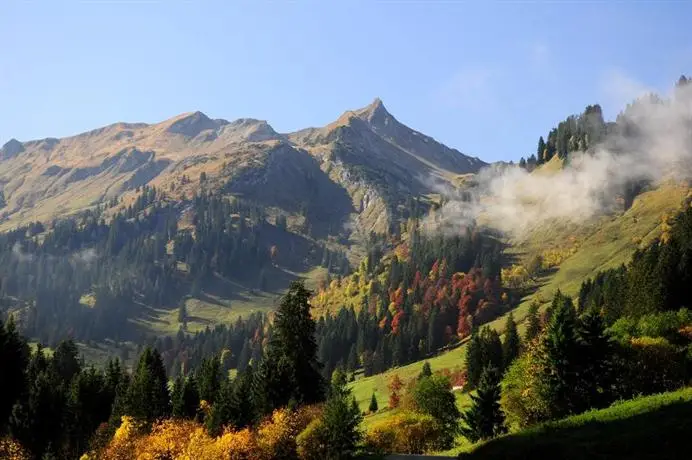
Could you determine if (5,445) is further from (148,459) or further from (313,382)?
(313,382)

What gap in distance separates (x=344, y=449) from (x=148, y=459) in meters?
23.2

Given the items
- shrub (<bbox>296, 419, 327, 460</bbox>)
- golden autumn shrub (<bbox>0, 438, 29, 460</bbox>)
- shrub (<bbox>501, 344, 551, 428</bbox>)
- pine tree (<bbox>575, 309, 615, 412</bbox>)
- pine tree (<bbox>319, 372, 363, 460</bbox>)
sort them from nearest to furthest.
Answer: pine tree (<bbox>319, 372, 363, 460</bbox>) → shrub (<bbox>296, 419, 327, 460</bbox>) → golden autumn shrub (<bbox>0, 438, 29, 460</bbox>) → pine tree (<bbox>575, 309, 615, 412</bbox>) → shrub (<bbox>501, 344, 551, 428</bbox>)

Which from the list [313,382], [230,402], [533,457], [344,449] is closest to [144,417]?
[230,402]

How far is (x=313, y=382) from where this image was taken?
83750 mm

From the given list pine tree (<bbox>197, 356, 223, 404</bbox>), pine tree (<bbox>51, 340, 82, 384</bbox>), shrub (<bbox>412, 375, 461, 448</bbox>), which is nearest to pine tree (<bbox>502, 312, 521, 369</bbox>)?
shrub (<bbox>412, 375, 461, 448</bbox>)

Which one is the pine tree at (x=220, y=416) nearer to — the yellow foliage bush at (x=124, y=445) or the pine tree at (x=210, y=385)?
the yellow foliage bush at (x=124, y=445)

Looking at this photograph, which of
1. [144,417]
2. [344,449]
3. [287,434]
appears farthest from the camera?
[144,417]

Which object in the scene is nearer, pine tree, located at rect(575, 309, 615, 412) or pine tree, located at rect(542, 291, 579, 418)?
pine tree, located at rect(575, 309, 615, 412)

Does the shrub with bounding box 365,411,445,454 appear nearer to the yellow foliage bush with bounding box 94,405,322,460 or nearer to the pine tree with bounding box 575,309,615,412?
the yellow foliage bush with bounding box 94,405,322,460

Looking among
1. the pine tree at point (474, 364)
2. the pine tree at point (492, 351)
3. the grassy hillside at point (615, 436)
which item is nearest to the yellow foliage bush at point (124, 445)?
the grassy hillside at point (615, 436)

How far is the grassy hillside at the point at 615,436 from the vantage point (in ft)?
141

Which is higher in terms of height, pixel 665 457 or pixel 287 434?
pixel 665 457

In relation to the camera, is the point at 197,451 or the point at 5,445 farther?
the point at 5,445

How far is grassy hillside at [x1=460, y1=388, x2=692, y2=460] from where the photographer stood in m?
42.9
